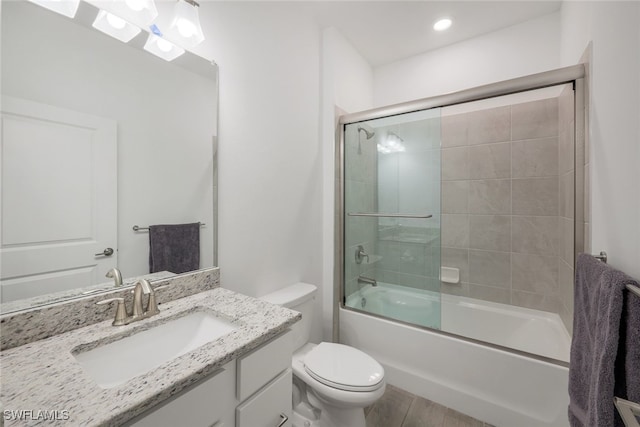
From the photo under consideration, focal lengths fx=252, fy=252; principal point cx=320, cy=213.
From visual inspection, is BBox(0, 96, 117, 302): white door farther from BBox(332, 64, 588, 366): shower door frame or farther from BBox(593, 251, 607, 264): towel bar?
BBox(593, 251, 607, 264): towel bar

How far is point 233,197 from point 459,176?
1863mm

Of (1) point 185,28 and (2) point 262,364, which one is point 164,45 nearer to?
(1) point 185,28

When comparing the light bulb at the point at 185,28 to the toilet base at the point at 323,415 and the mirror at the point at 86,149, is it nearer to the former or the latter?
the mirror at the point at 86,149

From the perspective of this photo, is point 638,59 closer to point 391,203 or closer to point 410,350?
point 391,203

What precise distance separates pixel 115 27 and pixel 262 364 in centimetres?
132

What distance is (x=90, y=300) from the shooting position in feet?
2.87

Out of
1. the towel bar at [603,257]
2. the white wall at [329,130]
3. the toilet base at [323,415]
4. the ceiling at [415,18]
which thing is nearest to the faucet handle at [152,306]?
the toilet base at [323,415]

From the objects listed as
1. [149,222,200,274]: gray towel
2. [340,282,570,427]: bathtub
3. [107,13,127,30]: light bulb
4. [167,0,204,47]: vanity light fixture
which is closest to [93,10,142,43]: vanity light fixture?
[107,13,127,30]: light bulb

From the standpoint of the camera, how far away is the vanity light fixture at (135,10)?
0.92 m

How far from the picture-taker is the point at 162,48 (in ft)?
3.51

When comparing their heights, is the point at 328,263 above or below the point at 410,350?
above

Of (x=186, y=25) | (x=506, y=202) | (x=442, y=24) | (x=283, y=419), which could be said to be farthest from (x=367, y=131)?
(x=283, y=419)

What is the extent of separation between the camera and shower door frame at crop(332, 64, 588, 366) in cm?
128

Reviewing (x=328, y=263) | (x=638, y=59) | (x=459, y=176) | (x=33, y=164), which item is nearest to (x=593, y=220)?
(x=638, y=59)
